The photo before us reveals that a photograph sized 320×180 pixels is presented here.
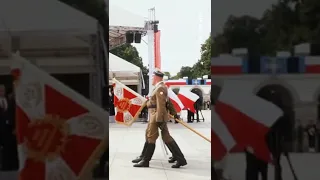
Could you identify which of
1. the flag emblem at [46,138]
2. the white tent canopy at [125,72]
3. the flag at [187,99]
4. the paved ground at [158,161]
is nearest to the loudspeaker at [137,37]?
the white tent canopy at [125,72]

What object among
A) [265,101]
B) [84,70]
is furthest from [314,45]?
[84,70]

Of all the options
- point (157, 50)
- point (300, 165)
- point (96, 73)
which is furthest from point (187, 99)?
point (96, 73)

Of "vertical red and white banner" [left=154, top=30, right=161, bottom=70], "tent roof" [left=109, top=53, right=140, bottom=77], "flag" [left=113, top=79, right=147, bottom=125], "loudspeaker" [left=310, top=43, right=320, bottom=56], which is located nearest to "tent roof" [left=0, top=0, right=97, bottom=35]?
"loudspeaker" [left=310, top=43, right=320, bottom=56]

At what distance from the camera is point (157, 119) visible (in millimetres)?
5004

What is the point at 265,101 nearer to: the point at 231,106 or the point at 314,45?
the point at 231,106

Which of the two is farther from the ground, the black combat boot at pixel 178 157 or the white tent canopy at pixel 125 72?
the white tent canopy at pixel 125 72

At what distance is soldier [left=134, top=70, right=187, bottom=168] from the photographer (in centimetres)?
497

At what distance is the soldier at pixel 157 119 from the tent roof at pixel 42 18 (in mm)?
2809

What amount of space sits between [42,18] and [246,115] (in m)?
1.27

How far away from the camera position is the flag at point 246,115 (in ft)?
7.22

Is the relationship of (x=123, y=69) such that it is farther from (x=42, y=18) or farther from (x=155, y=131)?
(x=42, y=18)

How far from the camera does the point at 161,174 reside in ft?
16.3

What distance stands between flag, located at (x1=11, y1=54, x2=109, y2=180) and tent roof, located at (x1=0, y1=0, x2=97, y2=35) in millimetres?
186

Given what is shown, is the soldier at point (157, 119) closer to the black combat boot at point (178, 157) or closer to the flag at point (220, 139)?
the black combat boot at point (178, 157)
